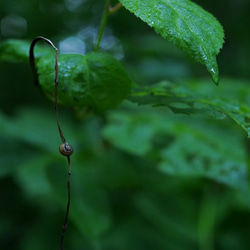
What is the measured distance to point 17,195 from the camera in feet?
6.03

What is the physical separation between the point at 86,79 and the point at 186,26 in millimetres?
214

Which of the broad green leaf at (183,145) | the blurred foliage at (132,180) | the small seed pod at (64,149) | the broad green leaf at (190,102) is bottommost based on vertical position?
the blurred foliage at (132,180)

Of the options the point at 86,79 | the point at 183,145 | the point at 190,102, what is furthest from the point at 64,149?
the point at 183,145

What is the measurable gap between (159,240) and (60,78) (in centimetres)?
96

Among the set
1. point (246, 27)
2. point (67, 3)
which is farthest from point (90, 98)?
point (246, 27)

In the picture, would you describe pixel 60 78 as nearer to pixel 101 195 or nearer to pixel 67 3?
pixel 101 195

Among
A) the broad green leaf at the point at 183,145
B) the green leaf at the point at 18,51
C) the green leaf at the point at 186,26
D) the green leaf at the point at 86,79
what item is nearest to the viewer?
the green leaf at the point at 186,26

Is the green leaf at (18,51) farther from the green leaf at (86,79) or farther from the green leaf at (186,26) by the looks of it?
the green leaf at (186,26)

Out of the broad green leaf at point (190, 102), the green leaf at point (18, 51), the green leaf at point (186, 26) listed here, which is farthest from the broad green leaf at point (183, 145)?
the green leaf at point (186, 26)

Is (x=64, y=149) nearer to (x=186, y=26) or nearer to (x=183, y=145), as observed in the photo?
(x=186, y=26)

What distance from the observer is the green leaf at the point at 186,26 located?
1.82 ft

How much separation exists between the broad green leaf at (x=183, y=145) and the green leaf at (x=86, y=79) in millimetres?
492

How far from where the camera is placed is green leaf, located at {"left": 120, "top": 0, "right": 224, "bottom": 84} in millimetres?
556

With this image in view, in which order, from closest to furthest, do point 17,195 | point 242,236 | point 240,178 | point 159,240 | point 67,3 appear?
point 240,178, point 159,240, point 242,236, point 17,195, point 67,3
